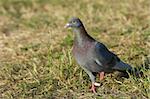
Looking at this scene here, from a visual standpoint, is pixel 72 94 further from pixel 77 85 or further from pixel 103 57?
pixel 103 57

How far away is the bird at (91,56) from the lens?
17.5 feet

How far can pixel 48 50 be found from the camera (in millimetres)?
6621

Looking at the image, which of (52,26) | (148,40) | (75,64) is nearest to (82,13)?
(52,26)

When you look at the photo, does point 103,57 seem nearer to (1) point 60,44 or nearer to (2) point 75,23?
(2) point 75,23

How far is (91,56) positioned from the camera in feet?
17.4

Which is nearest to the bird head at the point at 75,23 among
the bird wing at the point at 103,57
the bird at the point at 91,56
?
the bird at the point at 91,56

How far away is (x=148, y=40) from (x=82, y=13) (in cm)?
174

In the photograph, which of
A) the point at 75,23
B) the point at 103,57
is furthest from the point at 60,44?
the point at 103,57

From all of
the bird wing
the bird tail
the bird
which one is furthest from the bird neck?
the bird tail

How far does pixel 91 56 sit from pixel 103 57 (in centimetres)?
15

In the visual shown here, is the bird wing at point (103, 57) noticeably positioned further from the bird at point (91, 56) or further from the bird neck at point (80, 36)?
the bird neck at point (80, 36)

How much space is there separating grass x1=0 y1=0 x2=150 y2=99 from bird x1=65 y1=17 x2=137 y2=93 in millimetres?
200

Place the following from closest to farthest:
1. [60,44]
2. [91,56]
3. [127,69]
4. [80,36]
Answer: [91,56]
[80,36]
[127,69]
[60,44]

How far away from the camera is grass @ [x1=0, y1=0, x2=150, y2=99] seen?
559 centimetres
